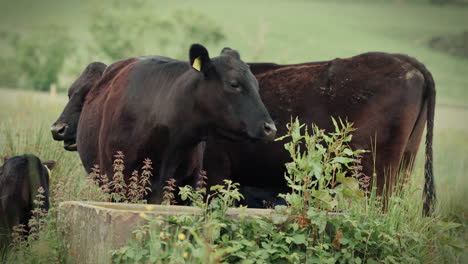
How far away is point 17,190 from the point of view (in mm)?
6031

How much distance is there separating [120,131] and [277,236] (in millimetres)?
2552

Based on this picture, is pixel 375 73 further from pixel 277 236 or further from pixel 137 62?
pixel 277 236

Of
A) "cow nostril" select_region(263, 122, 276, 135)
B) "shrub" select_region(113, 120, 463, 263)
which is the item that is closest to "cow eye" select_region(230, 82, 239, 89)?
"cow nostril" select_region(263, 122, 276, 135)

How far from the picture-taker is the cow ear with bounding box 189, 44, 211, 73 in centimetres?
608

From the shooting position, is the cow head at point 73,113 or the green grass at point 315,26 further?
the green grass at point 315,26

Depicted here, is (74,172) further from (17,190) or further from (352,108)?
(352,108)

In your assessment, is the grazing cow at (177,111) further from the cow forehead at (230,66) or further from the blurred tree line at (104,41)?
the blurred tree line at (104,41)

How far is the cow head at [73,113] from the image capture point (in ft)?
25.5

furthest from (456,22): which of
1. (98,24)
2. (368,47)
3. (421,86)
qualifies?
(421,86)

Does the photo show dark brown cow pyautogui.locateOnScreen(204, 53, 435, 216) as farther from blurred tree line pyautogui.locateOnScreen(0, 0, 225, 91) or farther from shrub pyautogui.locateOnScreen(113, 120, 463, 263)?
blurred tree line pyautogui.locateOnScreen(0, 0, 225, 91)

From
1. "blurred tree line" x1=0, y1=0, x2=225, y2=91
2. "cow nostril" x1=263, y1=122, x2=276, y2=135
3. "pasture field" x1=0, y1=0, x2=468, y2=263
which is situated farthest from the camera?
"blurred tree line" x1=0, y1=0, x2=225, y2=91

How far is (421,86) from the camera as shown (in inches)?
280

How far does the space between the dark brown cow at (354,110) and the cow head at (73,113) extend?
167 cm

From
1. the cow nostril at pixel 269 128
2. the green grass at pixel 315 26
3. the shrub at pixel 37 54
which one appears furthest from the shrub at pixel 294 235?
the shrub at pixel 37 54
